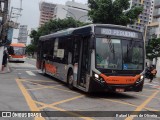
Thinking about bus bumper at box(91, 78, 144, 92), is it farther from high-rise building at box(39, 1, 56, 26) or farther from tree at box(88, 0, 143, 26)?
high-rise building at box(39, 1, 56, 26)

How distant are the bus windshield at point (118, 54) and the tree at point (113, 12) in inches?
685

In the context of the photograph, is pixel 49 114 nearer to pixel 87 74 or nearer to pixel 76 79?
pixel 87 74

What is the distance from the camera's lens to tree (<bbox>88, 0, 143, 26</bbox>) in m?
32.1

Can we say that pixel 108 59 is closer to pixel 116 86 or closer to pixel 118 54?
pixel 118 54

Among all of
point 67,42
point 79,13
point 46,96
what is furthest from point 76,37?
point 79,13

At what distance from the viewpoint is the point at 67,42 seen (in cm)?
1797

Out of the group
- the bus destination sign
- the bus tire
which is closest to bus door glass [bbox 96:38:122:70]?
the bus destination sign

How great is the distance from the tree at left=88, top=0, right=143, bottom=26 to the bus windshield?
1740cm

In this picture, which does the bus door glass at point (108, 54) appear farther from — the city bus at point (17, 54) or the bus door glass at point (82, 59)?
the city bus at point (17, 54)

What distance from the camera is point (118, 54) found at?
14297 mm

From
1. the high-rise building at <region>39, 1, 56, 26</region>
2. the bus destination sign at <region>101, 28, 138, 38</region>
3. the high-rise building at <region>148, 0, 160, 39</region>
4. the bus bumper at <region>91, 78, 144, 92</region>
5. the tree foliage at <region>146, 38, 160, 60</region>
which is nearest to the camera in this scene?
the bus bumper at <region>91, 78, 144, 92</region>

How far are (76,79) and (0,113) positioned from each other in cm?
672

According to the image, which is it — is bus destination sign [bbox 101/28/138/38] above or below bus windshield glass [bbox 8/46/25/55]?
above

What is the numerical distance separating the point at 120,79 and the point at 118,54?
980 millimetres
